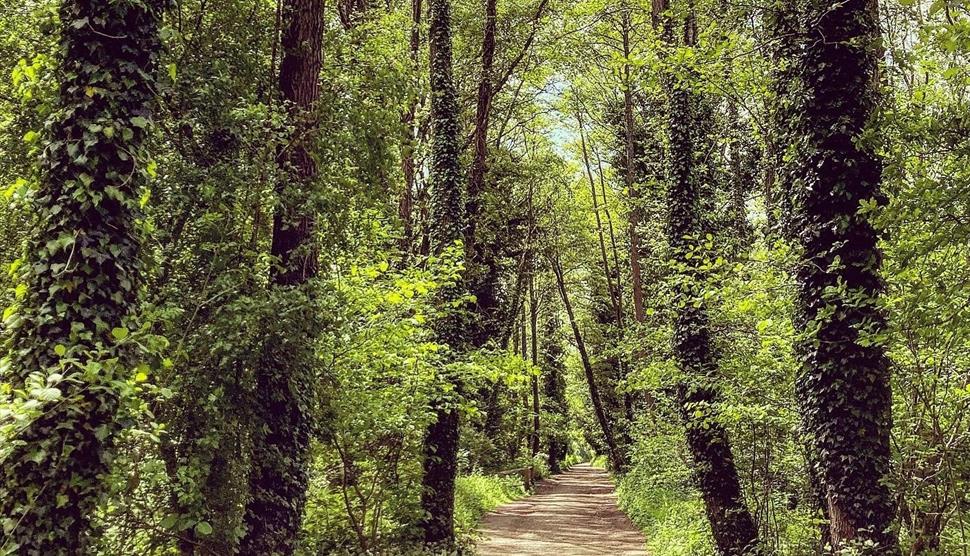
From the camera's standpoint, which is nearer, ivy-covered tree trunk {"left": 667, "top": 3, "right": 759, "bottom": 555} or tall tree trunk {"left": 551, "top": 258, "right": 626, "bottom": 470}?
ivy-covered tree trunk {"left": 667, "top": 3, "right": 759, "bottom": 555}

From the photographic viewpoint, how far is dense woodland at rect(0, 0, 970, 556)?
4.20 m

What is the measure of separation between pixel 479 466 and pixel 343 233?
16316 millimetres

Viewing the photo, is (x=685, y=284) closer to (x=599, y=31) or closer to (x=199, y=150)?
(x=199, y=150)

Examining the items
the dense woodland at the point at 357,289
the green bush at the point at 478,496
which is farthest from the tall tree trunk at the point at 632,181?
the dense woodland at the point at 357,289

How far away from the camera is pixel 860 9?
19.7 ft

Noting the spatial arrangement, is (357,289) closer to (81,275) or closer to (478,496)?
(81,275)

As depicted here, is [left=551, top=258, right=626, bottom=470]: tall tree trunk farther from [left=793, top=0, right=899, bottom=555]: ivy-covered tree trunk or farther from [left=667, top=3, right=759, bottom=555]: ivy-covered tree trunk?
[left=793, top=0, right=899, bottom=555]: ivy-covered tree trunk

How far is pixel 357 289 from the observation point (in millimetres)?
→ 7730

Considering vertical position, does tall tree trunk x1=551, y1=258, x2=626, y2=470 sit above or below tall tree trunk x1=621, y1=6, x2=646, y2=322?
below

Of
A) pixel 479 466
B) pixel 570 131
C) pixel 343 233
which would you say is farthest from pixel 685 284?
pixel 570 131

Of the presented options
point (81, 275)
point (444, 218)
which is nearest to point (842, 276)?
point (81, 275)

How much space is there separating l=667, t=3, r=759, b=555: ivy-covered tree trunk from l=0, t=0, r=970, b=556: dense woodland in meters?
0.05

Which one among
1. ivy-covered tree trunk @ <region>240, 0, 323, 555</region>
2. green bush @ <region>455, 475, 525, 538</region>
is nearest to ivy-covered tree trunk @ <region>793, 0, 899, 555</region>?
ivy-covered tree trunk @ <region>240, 0, 323, 555</region>

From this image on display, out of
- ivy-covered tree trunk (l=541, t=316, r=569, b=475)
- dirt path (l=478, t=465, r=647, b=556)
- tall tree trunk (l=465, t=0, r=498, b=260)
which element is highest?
tall tree trunk (l=465, t=0, r=498, b=260)
